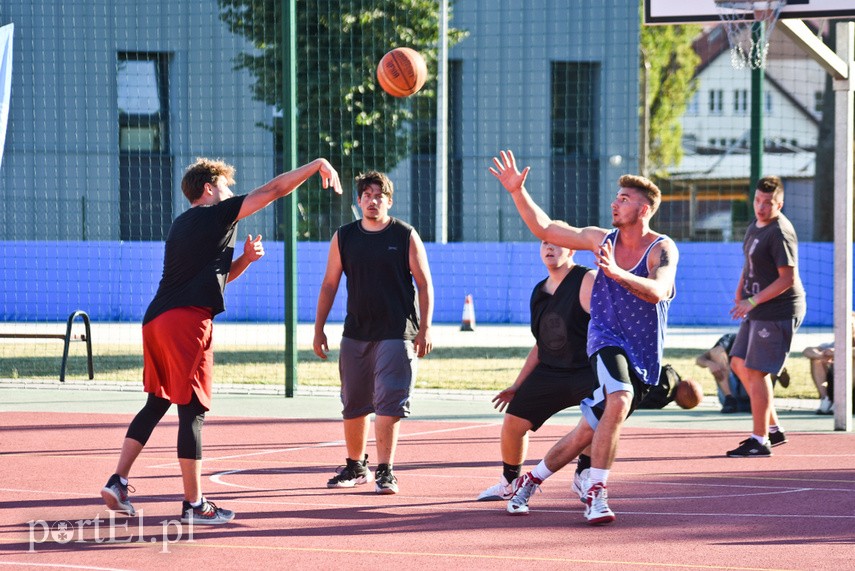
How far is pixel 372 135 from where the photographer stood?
78.0ft

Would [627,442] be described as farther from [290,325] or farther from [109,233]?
[109,233]

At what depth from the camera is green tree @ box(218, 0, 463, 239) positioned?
2081 centimetres

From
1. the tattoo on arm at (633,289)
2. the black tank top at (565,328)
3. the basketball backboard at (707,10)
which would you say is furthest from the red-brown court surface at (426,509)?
the basketball backboard at (707,10)

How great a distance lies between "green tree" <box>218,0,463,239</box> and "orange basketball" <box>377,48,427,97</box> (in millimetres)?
8934

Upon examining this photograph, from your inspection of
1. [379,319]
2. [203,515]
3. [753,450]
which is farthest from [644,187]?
[753,450]

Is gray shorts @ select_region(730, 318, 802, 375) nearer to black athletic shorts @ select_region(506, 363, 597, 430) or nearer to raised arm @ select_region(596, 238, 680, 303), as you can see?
black athletic shorts @ select_region(506, 363, 597, 430)

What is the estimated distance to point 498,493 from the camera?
736 cm

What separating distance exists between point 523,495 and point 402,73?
4399 millimetres

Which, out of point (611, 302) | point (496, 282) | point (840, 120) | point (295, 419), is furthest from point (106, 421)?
point (496, 282)

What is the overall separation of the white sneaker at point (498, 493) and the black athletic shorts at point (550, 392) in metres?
0.42

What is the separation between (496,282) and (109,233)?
8007 mm

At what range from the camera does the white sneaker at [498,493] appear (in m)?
7.35

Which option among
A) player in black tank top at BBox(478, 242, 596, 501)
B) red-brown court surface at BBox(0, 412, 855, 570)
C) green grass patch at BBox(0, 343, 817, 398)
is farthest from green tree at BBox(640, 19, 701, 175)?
player in black tank top at BBox(478, 242, 596, 501)

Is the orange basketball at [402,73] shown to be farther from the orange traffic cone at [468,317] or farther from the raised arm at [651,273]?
the orange traffic cone at [468,317]
